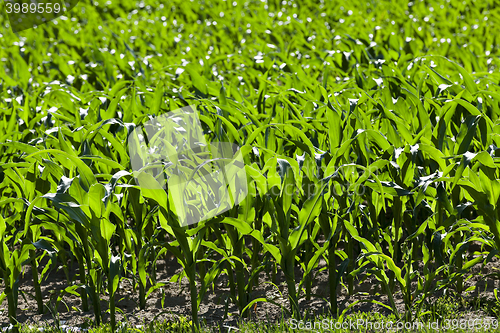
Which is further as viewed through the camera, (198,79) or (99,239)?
(198,79)

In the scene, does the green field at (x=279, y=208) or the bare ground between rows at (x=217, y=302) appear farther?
the bare ground between rows at (x=217, y=302)

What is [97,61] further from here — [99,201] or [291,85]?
[99,201]

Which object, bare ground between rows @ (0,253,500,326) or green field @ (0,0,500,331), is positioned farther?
bare ground between rows @ (0,253,500,326)

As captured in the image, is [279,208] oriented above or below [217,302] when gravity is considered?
above

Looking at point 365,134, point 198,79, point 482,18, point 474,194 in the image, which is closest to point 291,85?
point 198,79

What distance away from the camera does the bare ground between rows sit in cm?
196

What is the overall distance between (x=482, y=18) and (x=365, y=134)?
517 cm

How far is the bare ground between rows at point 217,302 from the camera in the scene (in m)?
1.96

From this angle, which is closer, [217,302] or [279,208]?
[279,208]

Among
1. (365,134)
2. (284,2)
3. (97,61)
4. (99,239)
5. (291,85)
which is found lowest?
(99,239)

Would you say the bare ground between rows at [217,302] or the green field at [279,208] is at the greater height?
the green field at [279,208]

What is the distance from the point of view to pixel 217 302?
1.96 meters

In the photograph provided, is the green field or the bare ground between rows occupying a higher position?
the green field

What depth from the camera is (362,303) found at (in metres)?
2.00
